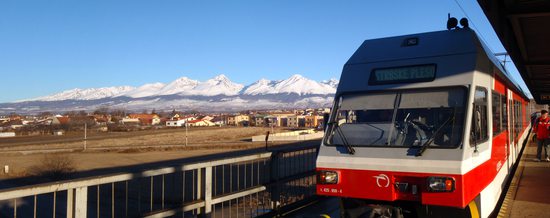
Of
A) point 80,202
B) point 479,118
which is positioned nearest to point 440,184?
point 479,118

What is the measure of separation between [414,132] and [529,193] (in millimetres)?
5846

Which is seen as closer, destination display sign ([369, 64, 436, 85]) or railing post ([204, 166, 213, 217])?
destination display sign ([369, 64, 436, 85])

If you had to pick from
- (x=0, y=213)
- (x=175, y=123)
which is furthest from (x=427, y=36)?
(x=175, y=123)

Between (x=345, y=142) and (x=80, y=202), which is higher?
(x=345, y=142)

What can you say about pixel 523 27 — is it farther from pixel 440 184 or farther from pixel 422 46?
pixel 440 184

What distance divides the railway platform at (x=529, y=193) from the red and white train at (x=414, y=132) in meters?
2.00

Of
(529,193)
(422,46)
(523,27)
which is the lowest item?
(529,193)

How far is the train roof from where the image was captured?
6.46 m

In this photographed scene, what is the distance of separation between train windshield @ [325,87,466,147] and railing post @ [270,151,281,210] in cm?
225

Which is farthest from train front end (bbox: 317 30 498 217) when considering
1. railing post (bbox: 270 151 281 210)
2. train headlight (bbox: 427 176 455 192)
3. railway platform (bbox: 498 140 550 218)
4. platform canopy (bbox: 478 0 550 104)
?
platform canopy (bbox: 478 0 550 104)

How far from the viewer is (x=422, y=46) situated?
672 cm

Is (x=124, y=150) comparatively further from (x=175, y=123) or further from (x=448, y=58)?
(x=175, y=123)

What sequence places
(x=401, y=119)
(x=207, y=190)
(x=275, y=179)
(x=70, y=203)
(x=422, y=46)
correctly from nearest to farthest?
(x=70, y=203) → (x=401, y=119) → (x=422, y=46) → (x=207, y=190) → (x=275, y=179)

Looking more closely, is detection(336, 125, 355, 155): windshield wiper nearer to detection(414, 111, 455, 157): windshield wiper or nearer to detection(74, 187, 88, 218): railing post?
detection(414, 111, 455, 157): windshield wiper
